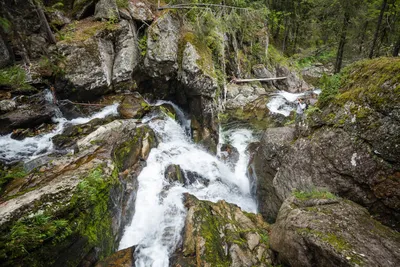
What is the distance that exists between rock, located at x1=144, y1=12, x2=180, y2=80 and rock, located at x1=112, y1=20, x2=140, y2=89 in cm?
85

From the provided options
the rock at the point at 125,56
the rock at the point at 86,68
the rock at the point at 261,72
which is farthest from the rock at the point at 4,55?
the rock at the point at 261,72

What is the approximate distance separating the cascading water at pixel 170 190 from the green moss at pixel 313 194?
111 inches

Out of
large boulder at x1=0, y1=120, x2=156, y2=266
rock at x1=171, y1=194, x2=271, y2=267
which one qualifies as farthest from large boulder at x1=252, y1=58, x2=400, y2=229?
large boulder at x1=0, y1=120, x2=156, y2=266

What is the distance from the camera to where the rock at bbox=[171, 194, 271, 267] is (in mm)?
4996

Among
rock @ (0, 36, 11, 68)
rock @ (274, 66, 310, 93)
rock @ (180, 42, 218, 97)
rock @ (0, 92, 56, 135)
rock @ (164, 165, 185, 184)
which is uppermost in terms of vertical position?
rock @ (0, 36, 11, 68)

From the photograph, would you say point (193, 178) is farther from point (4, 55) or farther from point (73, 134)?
point (4, 55)

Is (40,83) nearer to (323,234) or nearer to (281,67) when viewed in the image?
(323,234)

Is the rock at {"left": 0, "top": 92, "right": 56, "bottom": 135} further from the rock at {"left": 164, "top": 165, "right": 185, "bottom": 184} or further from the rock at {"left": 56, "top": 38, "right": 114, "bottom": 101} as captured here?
the rock at {"left": 164, "top": 165, "right": 185, "bottom": 184}

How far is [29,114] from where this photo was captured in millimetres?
8664

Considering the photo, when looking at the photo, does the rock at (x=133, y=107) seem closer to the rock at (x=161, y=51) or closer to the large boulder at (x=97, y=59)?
the large boulder at (x=97, y=59)

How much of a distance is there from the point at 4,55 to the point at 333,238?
14.0m

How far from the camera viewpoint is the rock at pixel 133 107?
33.5 feet

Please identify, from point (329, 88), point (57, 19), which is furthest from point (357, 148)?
point (57, 19)

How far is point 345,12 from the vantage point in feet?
52.1
